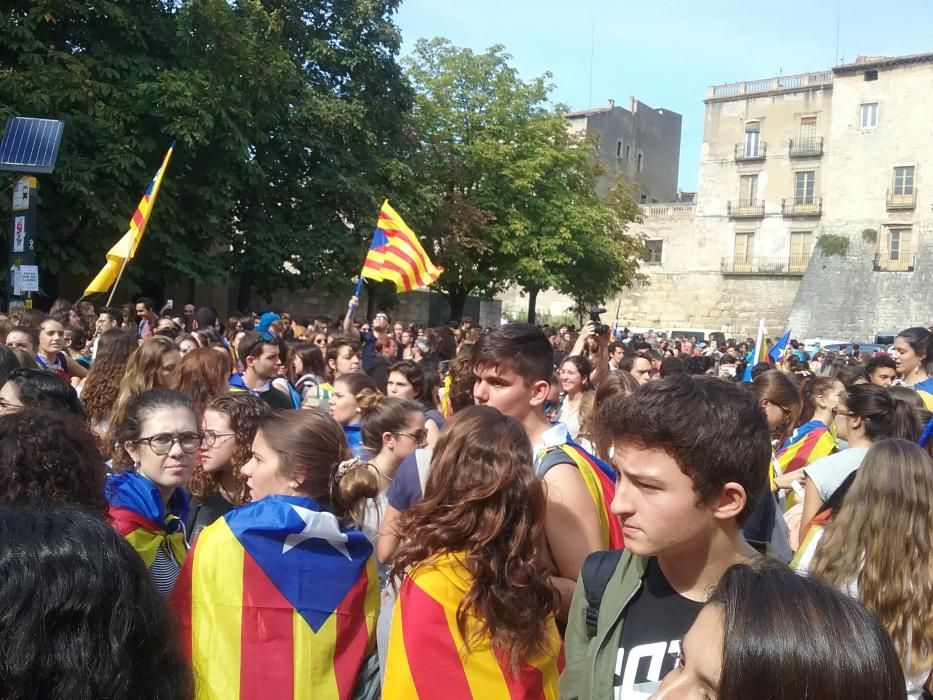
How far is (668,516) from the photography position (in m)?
2.23

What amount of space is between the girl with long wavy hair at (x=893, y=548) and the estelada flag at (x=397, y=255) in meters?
8.11

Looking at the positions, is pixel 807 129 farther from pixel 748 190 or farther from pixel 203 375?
pixel 203 375

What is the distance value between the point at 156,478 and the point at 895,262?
164 feet

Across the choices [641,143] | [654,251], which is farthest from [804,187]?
[641,143]

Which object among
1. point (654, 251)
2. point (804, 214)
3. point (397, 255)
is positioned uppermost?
point (804, 214)

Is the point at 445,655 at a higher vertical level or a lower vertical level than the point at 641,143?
lower

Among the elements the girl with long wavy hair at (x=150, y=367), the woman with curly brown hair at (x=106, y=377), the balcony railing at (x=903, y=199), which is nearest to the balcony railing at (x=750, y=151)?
the balcony railing at (x=903, y=199)

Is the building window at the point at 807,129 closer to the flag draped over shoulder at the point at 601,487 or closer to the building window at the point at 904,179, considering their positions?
the building window at the point at 904,179

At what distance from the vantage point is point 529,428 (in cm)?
370

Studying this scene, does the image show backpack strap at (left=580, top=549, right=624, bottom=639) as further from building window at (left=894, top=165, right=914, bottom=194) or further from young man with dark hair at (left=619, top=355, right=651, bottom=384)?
building window at (left=894, top=165, right=914, bottom=194)

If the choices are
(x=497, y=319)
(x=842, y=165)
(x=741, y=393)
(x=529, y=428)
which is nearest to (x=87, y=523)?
(x=741, y=393)

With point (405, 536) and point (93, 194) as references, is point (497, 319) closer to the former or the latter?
point (93, 194)

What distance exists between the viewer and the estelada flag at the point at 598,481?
2930 mm

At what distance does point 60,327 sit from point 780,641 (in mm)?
7084
